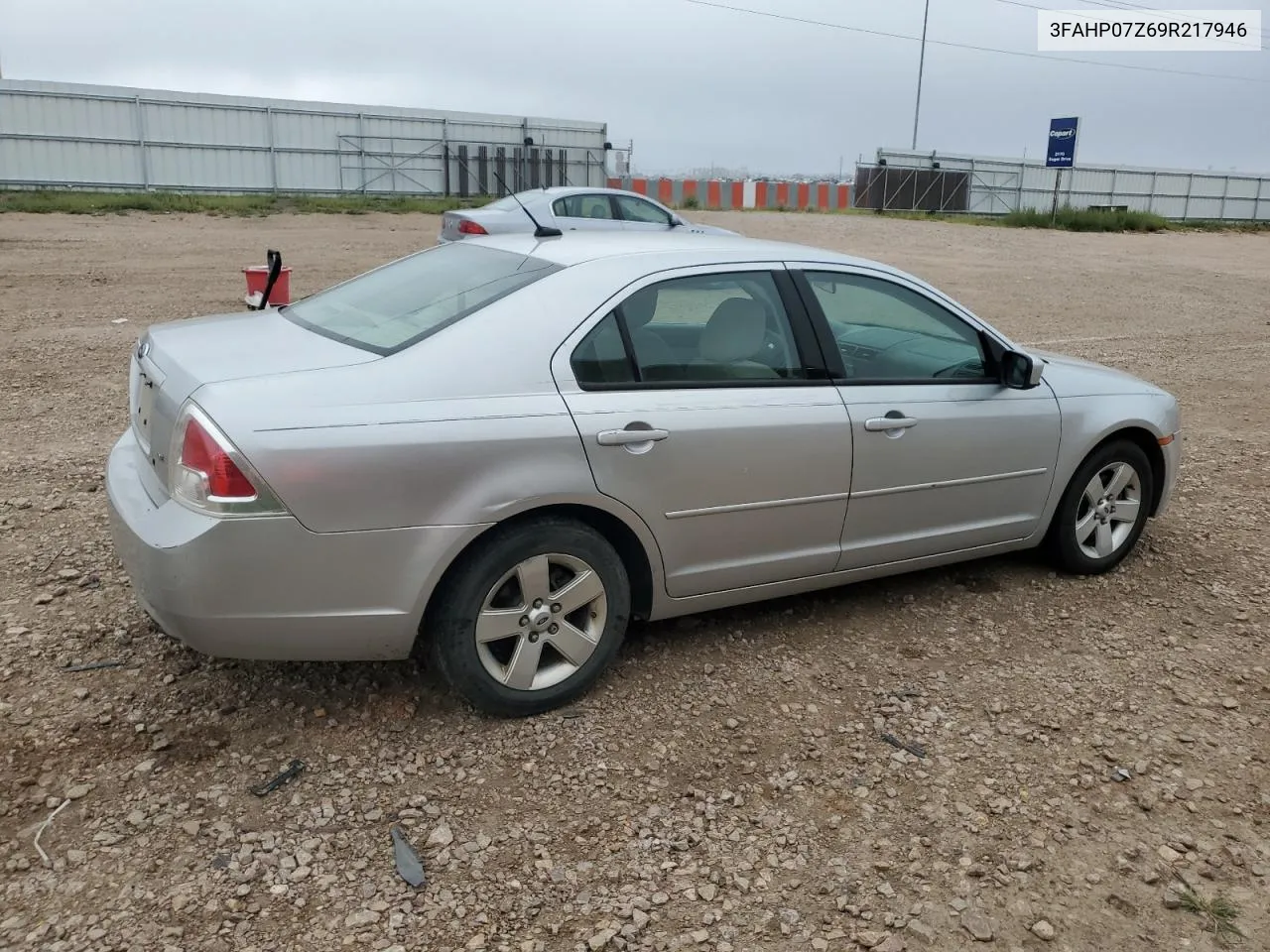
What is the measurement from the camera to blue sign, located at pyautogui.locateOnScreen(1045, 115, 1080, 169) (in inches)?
1318

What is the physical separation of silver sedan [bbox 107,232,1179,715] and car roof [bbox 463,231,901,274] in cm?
2

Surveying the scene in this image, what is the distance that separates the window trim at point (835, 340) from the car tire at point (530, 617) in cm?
118

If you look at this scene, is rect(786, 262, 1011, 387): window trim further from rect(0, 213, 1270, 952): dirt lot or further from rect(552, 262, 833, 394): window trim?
rect(0, 213, 1270, 952): dirt lot

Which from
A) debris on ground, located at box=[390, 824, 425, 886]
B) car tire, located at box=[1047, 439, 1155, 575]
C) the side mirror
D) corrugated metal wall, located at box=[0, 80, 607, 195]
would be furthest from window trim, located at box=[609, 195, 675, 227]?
corrugated metal wall, located at box=[0, 80, 607, 195]

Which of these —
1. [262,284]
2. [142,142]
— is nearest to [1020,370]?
[262,284]

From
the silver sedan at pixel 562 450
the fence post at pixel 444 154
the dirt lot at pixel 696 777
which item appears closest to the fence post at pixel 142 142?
the fence post at pixel 444 154

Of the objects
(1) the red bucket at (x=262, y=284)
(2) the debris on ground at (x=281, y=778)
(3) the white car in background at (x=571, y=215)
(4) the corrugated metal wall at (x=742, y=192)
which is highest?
(4) the corrugated metal wall at (x=742, y=192)

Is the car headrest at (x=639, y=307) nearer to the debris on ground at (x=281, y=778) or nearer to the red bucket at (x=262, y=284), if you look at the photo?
the debris on ground at (x=281, y=778)

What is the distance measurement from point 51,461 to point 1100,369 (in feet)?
18.1

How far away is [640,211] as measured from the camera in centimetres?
1536

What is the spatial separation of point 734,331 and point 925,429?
2.86 ft

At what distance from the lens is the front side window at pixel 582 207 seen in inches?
567

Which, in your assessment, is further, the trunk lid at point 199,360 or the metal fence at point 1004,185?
the metal fence at point 1004,185

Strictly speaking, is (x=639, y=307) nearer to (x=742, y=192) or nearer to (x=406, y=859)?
(x=406, y=859)
